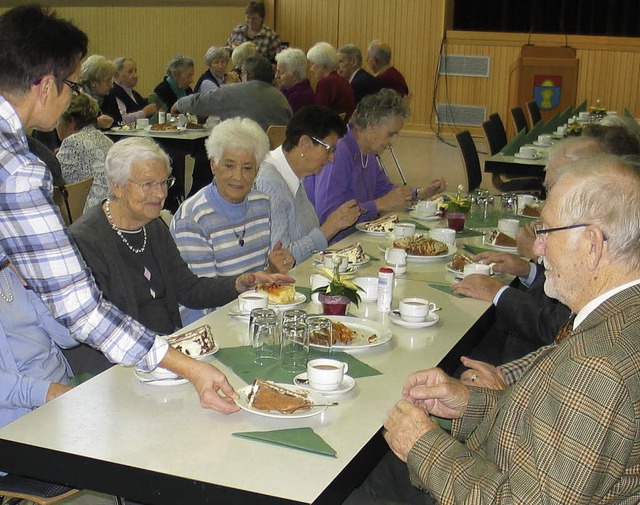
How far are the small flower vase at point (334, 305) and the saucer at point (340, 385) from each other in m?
0.61

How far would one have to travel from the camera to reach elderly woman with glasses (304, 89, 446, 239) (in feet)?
16.5

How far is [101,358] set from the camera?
10.4 feet

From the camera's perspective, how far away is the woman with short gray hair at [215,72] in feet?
31.8

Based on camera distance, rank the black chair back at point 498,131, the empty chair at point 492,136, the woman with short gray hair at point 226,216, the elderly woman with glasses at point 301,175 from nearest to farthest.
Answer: the woman with short gray hair at point 226,216, the elderly woman with glasses at point 301,175, the empty chair at point 492,136, the black chair back at point 498,131

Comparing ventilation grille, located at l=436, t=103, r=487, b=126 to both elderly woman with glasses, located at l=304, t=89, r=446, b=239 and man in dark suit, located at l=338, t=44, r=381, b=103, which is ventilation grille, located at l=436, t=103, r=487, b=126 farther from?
elderly woman with glasses, located at l=304, t=89, r=446, b=239

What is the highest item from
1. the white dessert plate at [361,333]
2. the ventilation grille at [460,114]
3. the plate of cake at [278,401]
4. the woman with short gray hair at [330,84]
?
the woman with short gray hair at [330,84]

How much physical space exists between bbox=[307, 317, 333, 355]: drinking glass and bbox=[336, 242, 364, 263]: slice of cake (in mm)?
1093

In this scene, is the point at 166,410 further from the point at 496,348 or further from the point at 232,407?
the point at 496,348

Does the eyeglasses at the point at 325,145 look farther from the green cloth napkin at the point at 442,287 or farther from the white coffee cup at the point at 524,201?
the white coffee cup at the point at 524,201

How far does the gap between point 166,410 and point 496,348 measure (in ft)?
7.10

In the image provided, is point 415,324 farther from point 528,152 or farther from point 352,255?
point 528,152

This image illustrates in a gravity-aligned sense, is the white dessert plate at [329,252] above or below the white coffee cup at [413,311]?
below

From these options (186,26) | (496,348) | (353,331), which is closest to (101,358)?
(353,331)

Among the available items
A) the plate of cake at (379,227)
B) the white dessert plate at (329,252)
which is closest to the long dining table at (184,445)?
the white dessert plate at (329,252)
